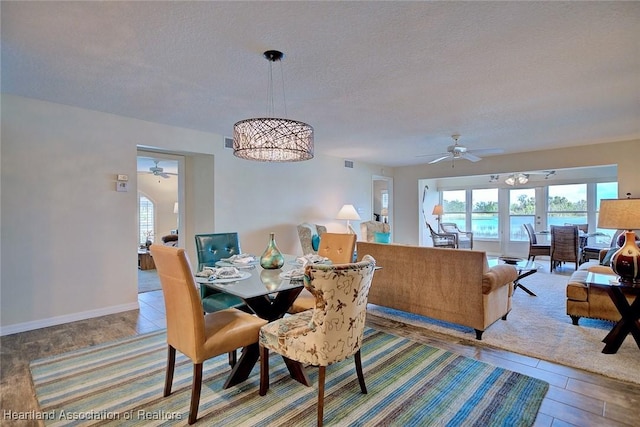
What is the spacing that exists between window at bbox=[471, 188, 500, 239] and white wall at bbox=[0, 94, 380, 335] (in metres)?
7.16

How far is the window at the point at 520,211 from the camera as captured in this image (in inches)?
323

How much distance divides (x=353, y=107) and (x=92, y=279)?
12.1 ft

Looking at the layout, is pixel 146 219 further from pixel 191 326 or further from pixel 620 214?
pixel 620 214

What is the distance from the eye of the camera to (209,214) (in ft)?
15.6

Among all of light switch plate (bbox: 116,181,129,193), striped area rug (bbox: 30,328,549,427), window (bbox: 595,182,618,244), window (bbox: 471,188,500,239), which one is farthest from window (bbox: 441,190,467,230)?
light switch plate (bbox: 116,181,129,193)

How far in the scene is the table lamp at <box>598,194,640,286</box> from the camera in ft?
8.79

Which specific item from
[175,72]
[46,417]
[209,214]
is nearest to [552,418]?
[46,417]

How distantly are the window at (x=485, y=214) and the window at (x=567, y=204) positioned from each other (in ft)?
4.06

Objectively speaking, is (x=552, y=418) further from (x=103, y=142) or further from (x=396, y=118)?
(x=103, y=142)

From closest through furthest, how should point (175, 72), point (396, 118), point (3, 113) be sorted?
point (175, 72)
point (3, 113)
point (396, 118)

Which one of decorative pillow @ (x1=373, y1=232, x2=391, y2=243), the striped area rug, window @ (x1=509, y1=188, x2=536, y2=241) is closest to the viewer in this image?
the striped area rug

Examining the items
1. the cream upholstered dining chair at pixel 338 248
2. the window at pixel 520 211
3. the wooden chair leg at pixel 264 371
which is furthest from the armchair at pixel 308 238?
the window at pixel 520 211

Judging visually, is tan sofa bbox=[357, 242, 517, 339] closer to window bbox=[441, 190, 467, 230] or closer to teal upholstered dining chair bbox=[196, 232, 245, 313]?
teal upholstered dining chair bbox=[196, 232, 245, 313]

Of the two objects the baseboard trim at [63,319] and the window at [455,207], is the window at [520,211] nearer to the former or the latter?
the window at [455,207]
